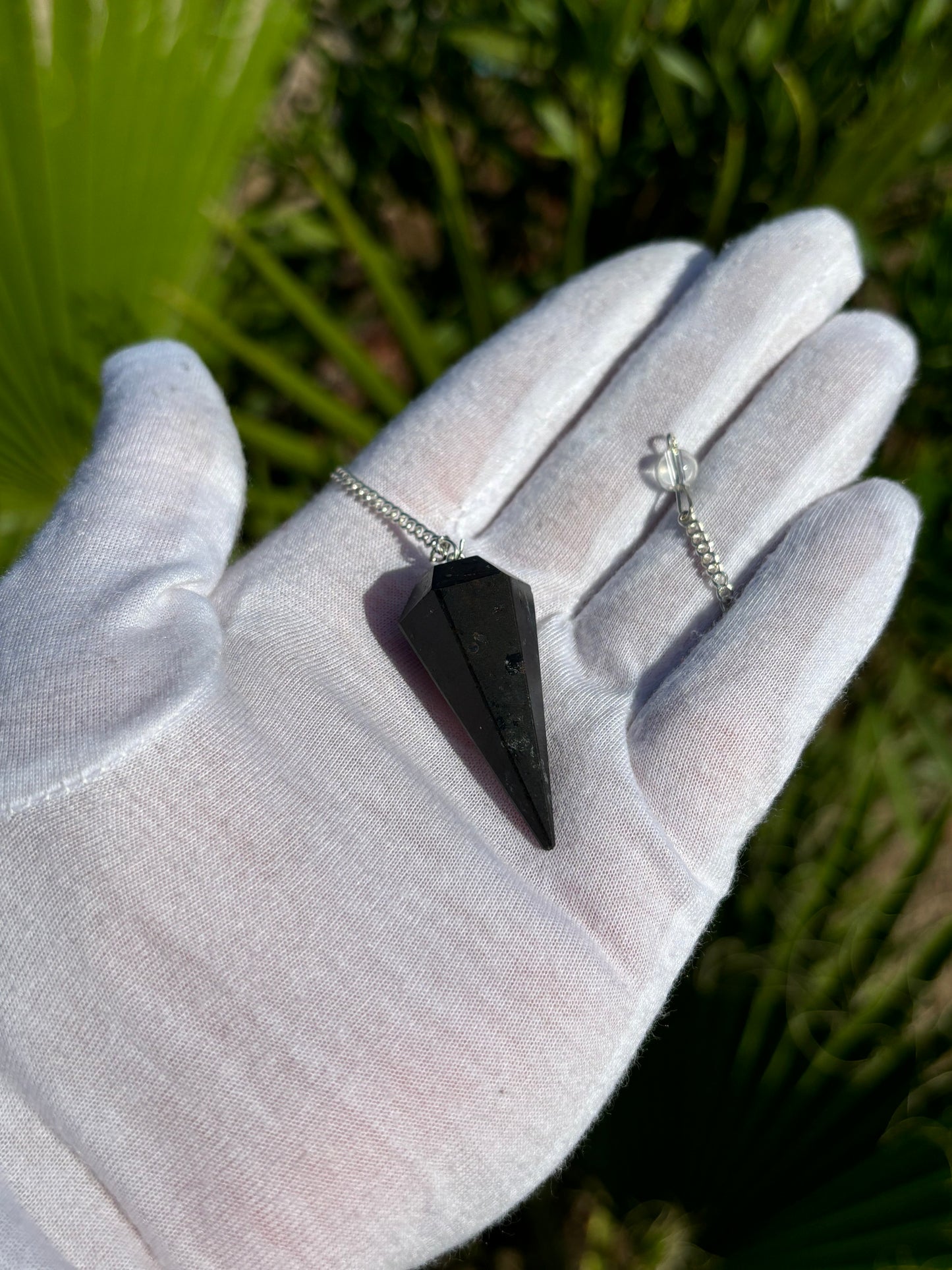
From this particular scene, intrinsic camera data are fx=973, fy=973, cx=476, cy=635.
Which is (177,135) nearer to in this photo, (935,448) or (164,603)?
(164,603)

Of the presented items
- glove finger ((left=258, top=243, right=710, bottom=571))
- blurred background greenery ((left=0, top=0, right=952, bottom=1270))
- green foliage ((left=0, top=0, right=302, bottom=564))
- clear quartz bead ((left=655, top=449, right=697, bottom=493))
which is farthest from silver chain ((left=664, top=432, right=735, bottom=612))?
green foliage ((left=0, top=0, right=302, bottom=564))

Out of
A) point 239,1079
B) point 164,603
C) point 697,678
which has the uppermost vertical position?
point 697,678

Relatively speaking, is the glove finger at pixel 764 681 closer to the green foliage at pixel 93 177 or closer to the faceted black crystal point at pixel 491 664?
the faceted black crystal point at pixel 491 664

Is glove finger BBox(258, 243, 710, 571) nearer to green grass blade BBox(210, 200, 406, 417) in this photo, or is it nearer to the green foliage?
green grass blade BBox(210, 200, 406, 417)

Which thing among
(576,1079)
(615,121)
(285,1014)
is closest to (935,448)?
(615,121)

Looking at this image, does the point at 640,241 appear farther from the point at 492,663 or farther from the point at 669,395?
the point at 492,663
